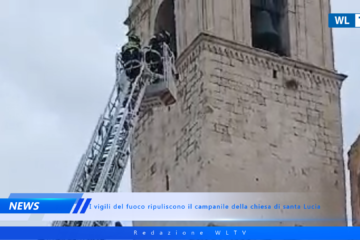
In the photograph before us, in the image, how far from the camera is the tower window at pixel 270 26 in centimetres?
1476

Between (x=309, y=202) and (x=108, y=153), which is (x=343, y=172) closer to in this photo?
(x=309, y=202)

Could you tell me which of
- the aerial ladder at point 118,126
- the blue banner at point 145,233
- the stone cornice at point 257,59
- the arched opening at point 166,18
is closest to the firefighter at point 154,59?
the aerial ladder at point 118,126

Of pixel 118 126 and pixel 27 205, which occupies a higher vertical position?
pixel 118 126

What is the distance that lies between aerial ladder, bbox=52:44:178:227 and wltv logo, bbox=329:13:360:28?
1.42 metres

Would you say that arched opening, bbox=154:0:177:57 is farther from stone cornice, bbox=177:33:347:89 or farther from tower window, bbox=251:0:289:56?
stone cornice, bbox=177:33:347:89

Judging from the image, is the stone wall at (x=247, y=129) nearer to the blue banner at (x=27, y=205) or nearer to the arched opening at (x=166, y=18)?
the arched opening at (x=166, y=18)

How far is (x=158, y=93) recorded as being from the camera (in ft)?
40.6

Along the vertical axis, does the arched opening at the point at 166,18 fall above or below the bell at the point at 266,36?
above

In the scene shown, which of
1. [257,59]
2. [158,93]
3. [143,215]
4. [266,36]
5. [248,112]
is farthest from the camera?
[266,36]

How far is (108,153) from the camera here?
11.6 meters

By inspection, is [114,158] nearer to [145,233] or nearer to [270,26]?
[145,233]

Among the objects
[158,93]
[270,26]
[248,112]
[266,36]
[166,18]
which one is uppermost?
[166,18]

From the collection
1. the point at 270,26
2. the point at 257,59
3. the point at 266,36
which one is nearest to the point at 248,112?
the point at 257,59

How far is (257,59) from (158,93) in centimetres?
207
